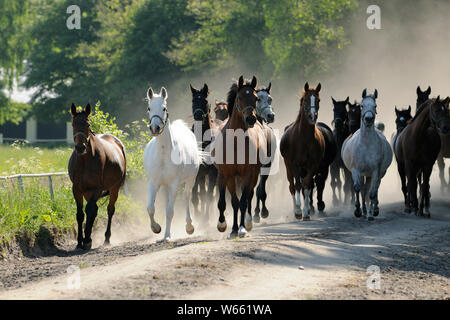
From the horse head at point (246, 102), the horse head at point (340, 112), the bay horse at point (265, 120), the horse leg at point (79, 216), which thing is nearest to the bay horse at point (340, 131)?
the horse head at point (340, 112)

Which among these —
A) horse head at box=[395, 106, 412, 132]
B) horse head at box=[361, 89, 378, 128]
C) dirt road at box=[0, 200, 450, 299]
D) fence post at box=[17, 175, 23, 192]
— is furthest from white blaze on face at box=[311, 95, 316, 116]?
fence post at box=[17, 175, 23, 192]

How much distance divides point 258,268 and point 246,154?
3489mm

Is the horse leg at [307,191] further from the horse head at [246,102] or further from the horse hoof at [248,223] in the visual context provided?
the horse head at [246,102]

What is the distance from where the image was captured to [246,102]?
12.7m

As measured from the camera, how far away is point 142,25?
51469 mm

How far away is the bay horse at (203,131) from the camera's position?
51.8 feet

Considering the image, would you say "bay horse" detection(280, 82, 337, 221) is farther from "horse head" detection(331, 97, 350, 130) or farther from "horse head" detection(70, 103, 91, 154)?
"horse head" detection(70, 103, 91, 154)

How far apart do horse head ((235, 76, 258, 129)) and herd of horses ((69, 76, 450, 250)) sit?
2 centimetres

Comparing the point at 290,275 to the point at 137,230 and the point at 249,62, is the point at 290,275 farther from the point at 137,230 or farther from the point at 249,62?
the point at 249,62

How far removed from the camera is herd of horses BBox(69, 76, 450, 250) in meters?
13.1

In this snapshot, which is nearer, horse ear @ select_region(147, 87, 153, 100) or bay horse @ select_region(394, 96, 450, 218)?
horse ear @ select_region(147, 87, 153, 100)

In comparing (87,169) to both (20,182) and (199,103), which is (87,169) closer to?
(20,182)

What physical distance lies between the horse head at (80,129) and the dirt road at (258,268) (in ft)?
6.13
